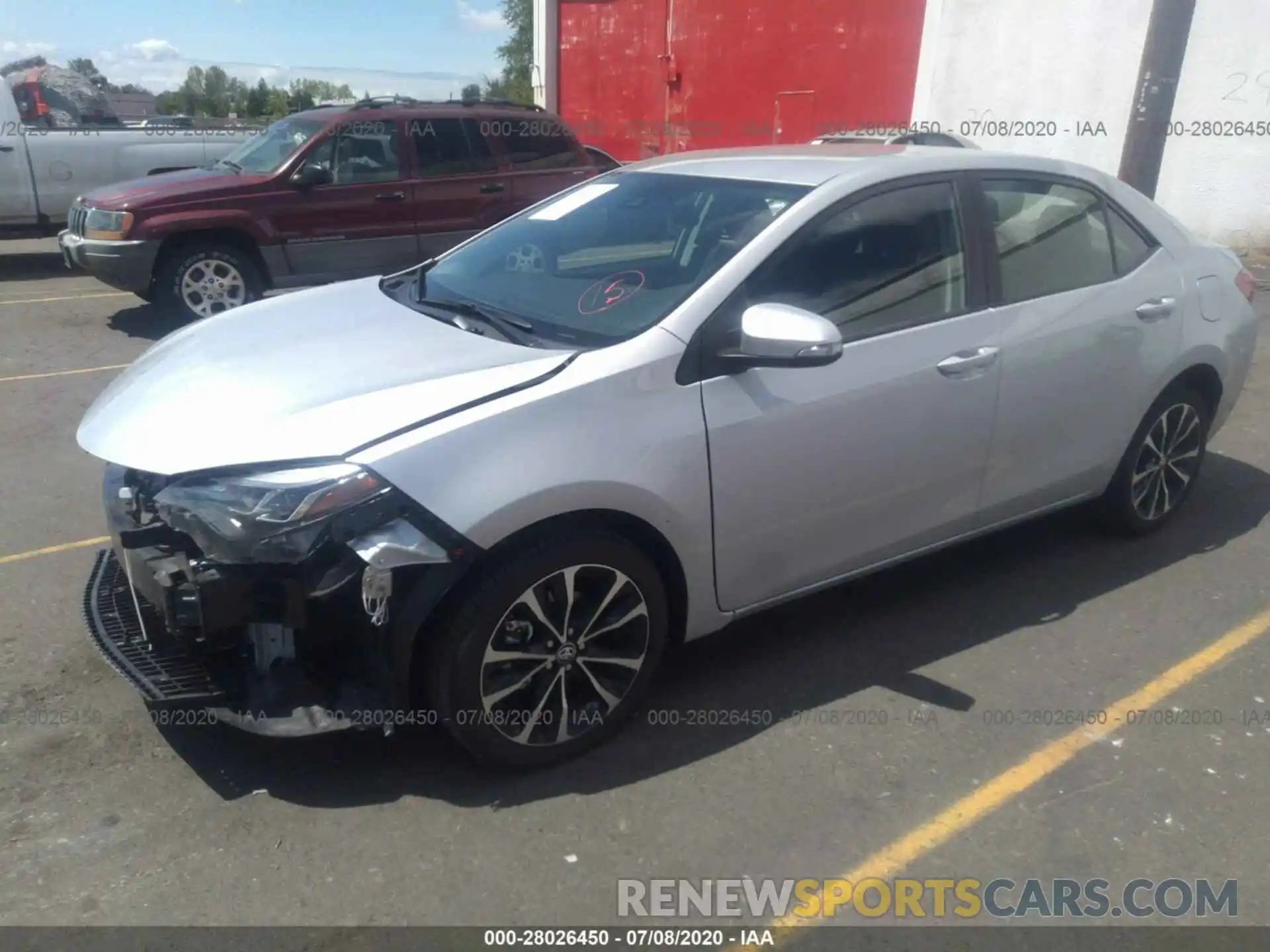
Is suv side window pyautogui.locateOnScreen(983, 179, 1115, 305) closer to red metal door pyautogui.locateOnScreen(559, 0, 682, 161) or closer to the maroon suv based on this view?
the maroon suv

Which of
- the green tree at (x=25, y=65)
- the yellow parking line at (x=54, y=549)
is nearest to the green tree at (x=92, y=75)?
the green tree at (x=25, y=65)

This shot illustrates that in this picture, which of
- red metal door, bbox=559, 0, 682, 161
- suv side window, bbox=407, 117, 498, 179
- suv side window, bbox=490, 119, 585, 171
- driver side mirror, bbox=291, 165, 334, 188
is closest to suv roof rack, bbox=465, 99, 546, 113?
suv side window, bbox=490, 119, 585, 171

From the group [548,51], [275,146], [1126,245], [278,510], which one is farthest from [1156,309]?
[548,51]

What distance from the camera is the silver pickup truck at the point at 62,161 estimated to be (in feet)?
38.2

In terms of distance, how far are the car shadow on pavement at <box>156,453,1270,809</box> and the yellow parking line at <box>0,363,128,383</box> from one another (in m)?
5.09

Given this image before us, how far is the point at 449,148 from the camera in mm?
9742

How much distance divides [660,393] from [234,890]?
1.71 meters

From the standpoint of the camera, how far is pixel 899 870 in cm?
283

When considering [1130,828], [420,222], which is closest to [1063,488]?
[1130,828]

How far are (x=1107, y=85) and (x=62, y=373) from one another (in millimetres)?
12374

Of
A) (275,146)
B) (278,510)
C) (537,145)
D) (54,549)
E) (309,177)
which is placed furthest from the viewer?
(537,145)

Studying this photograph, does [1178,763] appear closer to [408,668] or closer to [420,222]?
[408,668]

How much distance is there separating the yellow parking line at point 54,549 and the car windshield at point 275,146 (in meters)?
5.22

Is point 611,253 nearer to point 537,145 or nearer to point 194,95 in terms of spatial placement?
point 537,145
